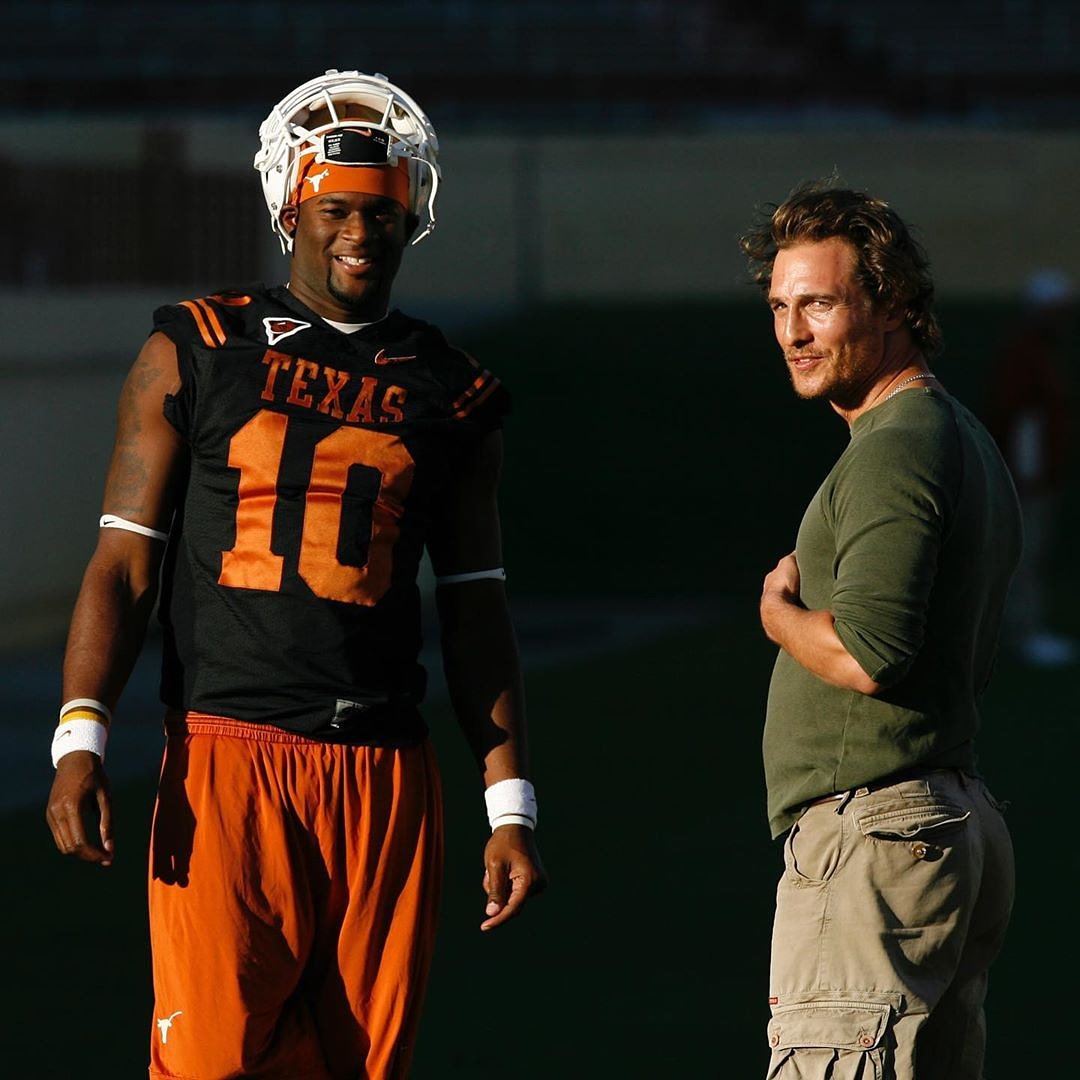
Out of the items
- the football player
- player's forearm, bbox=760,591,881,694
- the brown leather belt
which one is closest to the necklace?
player's forearm, bbox=760,591,881,694

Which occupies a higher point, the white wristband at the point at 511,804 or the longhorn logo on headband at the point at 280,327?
the longhorn logo on headband at the point at 280,327

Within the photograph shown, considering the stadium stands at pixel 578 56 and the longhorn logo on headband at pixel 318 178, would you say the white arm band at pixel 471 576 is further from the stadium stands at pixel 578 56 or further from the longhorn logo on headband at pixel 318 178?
the stadium stands at pixel 578 56

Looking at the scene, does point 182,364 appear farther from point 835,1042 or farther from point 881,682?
point 835,1042

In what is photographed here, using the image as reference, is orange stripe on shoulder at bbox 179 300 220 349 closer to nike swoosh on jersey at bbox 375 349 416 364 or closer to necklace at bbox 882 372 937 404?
nike swoosh on jersey at bbox 375 349 416 364

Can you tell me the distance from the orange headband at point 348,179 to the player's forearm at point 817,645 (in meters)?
1.02

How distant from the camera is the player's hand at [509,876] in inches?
138

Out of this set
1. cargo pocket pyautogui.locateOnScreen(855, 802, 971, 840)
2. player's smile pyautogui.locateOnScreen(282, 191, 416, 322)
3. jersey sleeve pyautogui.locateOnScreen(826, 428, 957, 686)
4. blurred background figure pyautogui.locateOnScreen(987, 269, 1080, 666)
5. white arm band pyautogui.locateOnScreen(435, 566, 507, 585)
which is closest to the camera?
jersey sleeve pyautogui.locateOnScreen(826, 428, 957, 686)

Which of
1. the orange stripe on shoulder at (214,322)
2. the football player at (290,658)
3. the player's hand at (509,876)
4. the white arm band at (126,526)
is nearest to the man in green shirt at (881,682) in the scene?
the player's hand at (509,876)

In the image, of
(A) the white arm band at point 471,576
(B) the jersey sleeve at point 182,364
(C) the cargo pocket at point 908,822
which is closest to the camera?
(C) the cargo pocket at point 908,822

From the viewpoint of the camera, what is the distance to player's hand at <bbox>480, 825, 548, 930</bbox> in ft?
11.5

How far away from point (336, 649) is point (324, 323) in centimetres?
59

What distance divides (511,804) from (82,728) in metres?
0.76

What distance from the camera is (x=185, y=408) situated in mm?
3494

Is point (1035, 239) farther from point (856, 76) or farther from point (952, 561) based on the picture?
point (952, 561)
